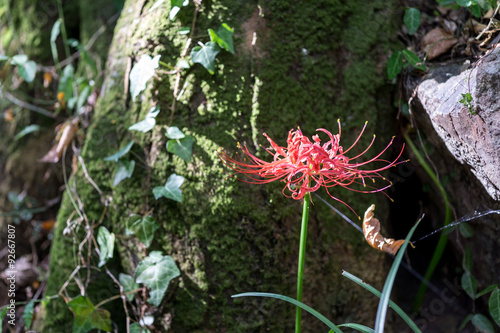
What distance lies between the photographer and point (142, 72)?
143 centimetres

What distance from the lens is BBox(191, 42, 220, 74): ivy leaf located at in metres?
1.40

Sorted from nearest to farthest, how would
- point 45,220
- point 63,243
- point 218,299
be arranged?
point 218,299 < point 63,243 < point 45,220

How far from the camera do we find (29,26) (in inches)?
93.7

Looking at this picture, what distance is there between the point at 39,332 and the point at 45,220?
0.76 m

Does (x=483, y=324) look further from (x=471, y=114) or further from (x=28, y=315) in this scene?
(x=28, y=315)

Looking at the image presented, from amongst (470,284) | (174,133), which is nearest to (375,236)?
(470,284)

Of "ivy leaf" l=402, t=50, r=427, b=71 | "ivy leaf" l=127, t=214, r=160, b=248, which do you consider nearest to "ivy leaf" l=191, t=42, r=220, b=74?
"ivy leaf" l=127, t=214, r=160, b=248

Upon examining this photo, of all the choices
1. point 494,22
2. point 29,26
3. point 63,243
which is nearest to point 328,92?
point 494,22

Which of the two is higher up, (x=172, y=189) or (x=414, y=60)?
(x=414, y=60)

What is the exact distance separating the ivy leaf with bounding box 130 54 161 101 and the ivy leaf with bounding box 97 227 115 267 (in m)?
0.52

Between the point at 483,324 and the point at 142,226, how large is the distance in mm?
1276

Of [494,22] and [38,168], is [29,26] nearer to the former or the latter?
[38,168]

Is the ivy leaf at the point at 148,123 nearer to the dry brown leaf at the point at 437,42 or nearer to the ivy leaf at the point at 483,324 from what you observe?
the dry brown leaf at the point at 437,42

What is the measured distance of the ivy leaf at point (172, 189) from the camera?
1395 millimetres
